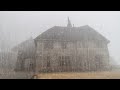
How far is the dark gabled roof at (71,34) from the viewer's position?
19.0 meters

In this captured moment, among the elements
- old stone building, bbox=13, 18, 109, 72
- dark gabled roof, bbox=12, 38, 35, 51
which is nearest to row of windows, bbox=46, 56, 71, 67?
old stone building, bbox=13, 18, 109, 72

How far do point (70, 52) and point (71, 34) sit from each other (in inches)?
96.4

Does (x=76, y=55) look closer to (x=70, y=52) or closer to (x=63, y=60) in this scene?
(x=70, y=52)

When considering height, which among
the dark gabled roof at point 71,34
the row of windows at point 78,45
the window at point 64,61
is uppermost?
the dark gabled roof at point 71,34

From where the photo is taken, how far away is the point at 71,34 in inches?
781

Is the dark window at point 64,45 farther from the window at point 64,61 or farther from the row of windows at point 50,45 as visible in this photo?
the window at point 64,61

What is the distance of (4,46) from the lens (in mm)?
22125

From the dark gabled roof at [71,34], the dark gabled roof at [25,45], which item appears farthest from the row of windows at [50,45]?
the dark gabled roof at [25,45]

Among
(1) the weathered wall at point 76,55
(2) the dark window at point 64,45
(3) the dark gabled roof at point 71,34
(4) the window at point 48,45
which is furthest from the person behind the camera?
(3) the dark gabled roof at point 71,34

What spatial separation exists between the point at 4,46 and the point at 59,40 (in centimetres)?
811

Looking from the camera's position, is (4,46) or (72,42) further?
(4,46)
